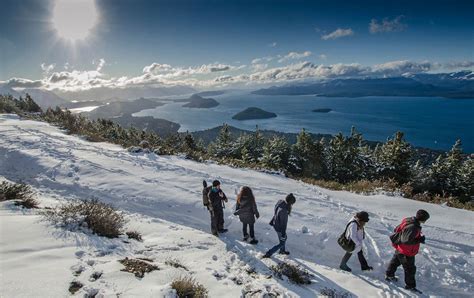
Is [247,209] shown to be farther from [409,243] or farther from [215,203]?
[409,243]

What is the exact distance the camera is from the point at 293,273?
6297mm

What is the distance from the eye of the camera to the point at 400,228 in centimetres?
693

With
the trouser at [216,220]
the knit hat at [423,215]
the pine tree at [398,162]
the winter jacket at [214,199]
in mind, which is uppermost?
the knit hat at [423,215]

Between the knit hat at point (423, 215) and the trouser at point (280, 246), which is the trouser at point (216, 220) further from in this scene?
the knit hat at point (423, 215)

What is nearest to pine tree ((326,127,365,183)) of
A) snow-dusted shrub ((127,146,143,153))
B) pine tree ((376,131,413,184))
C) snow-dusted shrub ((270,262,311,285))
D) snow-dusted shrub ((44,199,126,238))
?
pine tree ((376,131,413,184))

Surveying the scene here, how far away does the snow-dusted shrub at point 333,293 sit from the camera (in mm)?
5723

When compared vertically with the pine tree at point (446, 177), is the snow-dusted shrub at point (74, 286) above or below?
above

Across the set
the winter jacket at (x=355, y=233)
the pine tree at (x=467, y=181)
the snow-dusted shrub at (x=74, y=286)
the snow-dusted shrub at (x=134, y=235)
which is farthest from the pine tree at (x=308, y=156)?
the snow-dusted shrub at (x=74, y=286)

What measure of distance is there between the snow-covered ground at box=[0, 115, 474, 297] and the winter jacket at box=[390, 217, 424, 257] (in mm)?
997

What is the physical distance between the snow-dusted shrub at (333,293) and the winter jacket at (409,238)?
2.02 metres

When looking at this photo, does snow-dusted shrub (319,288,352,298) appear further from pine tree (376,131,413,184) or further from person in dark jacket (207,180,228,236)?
pine tree (376,131,413,184)

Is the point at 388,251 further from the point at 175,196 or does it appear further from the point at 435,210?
the point at 175,196

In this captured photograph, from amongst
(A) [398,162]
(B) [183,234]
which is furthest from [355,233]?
(A) [398,162]

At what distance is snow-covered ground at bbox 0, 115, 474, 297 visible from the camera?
15.9 ft
